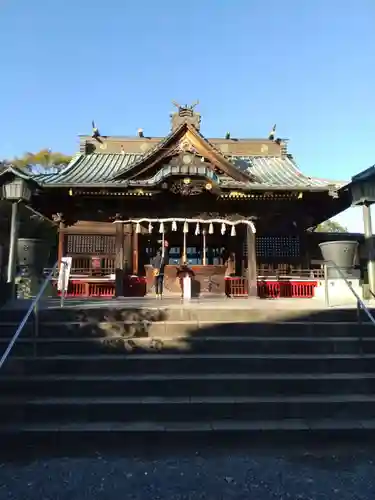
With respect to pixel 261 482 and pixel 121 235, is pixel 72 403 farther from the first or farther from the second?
pixel 121 235

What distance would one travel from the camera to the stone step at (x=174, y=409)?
452cm

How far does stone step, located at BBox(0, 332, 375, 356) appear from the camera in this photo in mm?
5598

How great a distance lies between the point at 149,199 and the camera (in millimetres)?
13688

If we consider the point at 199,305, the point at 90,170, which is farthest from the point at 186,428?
the point at 90,170

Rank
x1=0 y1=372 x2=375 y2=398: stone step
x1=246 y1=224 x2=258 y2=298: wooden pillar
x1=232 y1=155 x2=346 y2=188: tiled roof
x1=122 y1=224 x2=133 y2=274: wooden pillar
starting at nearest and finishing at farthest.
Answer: x1=0 y1=372 x2=375 y2=398: stone step < x1=246 y1=224 x2=258 y2=298: wooden pillar < x1=232 y1=155 x2=346 y2=188: tiled roof < x1=122 y1=224 x2=133 y2=274: wooden pillar

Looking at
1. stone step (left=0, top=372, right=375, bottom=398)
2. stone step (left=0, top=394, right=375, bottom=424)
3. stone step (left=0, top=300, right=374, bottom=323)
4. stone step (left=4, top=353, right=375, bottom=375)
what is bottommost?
stone step (left=0, top=394, right=375, bottom=424)

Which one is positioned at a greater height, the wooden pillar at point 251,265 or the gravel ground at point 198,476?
the wooden pillar at point 251,265

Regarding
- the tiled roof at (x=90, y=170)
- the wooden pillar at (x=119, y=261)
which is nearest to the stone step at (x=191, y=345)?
the wooden pillar at (x=119, y=261)

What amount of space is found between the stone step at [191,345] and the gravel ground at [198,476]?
1.70 meters

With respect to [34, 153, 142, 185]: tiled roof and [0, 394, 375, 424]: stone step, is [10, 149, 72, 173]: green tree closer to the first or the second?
[34, 153, 142, 185]: tiled roof

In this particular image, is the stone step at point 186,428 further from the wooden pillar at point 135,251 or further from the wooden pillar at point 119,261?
the wooden pillar at point 135,251

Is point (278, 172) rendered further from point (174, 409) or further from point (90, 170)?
point (174, 409)

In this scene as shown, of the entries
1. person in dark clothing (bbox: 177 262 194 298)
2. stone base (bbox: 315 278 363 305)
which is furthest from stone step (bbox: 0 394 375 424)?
person in dark clothing (bbox: 177 262 194 298)

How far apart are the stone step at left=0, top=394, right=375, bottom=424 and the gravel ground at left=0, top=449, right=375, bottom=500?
50 centimetres
